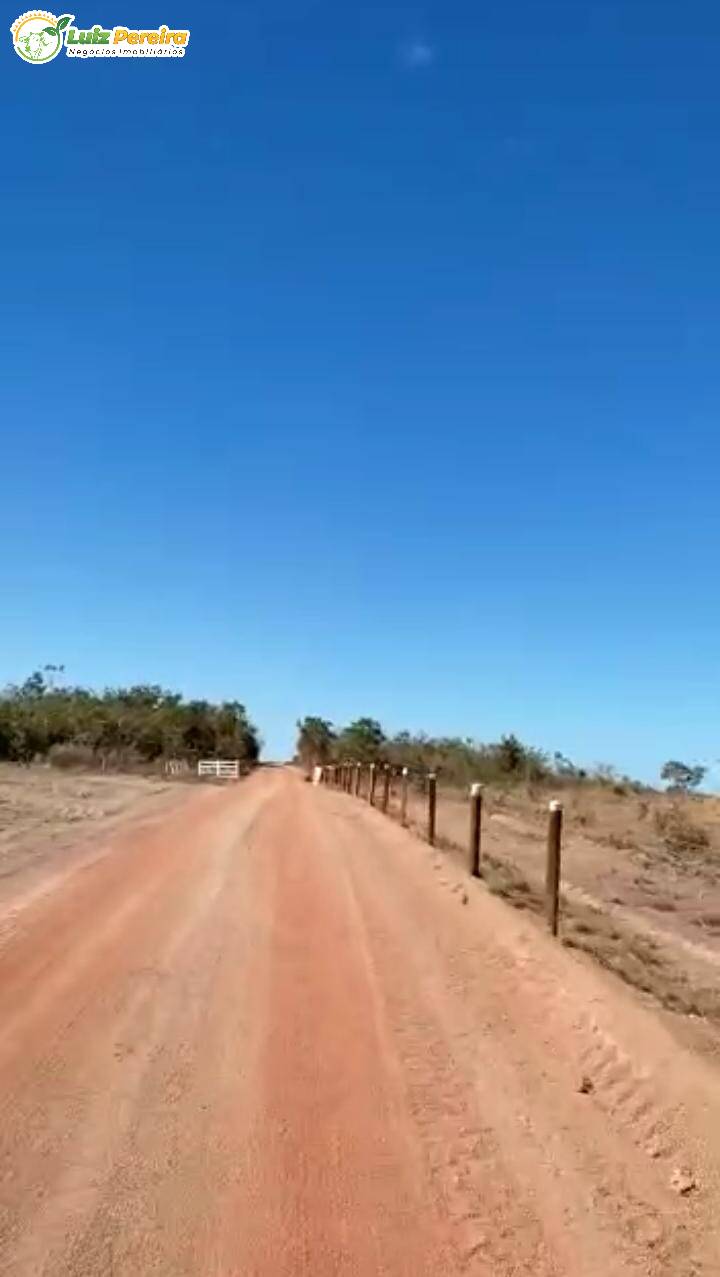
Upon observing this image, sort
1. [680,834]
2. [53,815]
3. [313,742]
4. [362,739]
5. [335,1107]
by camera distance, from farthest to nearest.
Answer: [313,742] < [362,739] < [680,834] < [53,815] < [335,1107]

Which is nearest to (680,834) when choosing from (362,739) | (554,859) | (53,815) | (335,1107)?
(53,815)

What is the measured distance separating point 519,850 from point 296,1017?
18.9m

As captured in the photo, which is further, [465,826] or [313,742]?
[313,742]

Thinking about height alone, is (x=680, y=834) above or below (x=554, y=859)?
above

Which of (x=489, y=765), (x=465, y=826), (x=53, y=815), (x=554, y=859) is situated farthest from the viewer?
(x=489, y=765)

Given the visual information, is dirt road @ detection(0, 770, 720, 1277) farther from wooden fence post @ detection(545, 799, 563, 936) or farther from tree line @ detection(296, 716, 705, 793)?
tree line @ detection(296, 716, 705, 793)

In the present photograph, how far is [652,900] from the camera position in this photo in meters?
20.3

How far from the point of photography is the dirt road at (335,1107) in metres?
4.79

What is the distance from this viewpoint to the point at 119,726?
306 ft

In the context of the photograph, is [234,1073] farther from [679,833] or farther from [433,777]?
[679,833]

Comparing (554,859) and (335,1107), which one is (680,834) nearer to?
(554,859)

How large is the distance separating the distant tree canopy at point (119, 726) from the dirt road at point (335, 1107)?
212ft

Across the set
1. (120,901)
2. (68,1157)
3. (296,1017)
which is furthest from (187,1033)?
(120,901)

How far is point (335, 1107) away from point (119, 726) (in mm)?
89037
